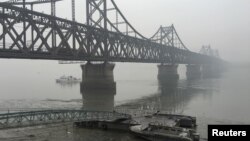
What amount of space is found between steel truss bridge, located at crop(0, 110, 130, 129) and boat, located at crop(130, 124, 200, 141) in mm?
5679

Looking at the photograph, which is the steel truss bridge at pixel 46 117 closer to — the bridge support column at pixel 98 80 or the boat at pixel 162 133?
the boat at pixel 162 133

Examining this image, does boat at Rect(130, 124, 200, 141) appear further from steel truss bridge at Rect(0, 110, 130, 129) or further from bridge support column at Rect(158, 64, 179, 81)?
bridge support column at Rect(158, 64, 179, 81)

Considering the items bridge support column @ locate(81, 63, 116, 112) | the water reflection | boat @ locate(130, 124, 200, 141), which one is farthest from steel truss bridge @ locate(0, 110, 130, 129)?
bridge support column @ locate(81, 63, 116, 112)

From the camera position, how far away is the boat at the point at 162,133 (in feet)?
108

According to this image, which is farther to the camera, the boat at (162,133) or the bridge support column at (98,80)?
the bridge support column at (98,80)

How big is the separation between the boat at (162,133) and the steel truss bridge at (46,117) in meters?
5.68

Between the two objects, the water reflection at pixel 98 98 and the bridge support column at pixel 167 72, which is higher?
the bridge support column at pixel 167 72

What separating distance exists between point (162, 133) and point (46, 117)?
12.1m

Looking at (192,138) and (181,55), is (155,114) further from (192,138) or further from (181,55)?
(181,55)

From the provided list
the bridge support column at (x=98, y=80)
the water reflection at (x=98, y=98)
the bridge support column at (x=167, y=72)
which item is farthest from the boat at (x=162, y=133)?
the bridge support column at (x=167, y=72)

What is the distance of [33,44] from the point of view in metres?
63.0

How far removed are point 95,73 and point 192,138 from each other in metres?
62.6

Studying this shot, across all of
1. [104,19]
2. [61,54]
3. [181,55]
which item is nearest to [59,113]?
[61,54]

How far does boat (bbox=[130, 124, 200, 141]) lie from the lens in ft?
108
